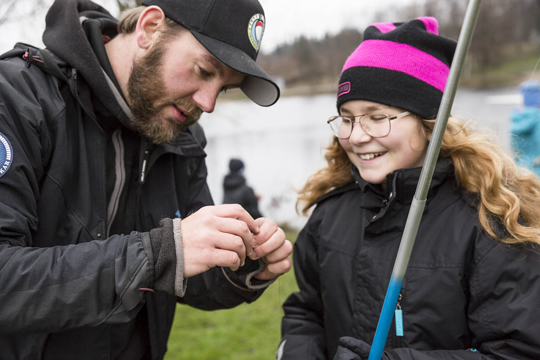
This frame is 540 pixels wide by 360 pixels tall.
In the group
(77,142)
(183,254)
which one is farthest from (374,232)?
(77,142)

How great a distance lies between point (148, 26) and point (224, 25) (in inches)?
14.9

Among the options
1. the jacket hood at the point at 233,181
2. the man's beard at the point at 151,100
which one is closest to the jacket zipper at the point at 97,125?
the man's beard at the point at 151,100

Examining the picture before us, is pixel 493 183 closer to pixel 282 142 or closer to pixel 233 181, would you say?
pixel 233 181

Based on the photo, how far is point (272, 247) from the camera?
1.77 meters

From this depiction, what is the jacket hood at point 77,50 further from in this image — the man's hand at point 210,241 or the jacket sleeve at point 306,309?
the jacket sleeve at point 306,309

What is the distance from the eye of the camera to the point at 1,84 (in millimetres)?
1616

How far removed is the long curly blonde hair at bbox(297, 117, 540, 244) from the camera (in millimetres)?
1725

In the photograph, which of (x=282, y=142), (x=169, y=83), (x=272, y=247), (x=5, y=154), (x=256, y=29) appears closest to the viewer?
(x=5, y=154)

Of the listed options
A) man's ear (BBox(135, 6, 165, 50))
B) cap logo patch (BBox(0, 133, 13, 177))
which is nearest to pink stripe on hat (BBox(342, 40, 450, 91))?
man's ear (BBox(135, 6, 165, 50))

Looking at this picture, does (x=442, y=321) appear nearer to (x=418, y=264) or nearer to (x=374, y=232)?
(x=418, y=264)

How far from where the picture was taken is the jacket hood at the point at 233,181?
791 centimetres

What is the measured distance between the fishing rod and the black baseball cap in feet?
3.60

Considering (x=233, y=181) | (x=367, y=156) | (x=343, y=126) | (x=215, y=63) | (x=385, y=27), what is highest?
(x=385, y=27)

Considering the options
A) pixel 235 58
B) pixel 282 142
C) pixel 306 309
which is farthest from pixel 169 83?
pixel 282 142
